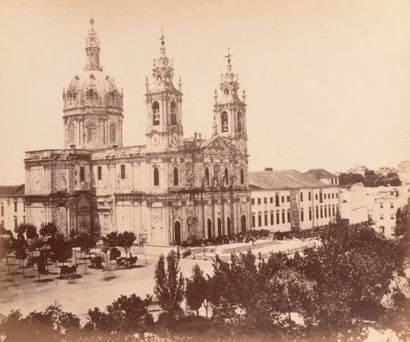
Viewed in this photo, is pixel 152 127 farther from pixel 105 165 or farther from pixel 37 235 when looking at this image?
pixel 37 235

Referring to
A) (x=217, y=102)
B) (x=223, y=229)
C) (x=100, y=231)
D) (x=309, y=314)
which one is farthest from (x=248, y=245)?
(x=309, y=314)

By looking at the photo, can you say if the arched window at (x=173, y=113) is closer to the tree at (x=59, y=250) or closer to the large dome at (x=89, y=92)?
the large dome at (x=89, y=92)

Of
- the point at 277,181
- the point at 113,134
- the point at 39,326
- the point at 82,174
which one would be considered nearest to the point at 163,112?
the point at 82,174

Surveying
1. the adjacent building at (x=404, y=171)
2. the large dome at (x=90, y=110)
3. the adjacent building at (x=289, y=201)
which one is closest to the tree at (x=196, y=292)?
the adjacent building at (x=404, y=171)

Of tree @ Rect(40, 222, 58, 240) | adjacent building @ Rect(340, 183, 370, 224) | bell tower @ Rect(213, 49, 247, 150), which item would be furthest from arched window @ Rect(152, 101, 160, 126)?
adjacent building @ Rect(340, 183, 370, 224)

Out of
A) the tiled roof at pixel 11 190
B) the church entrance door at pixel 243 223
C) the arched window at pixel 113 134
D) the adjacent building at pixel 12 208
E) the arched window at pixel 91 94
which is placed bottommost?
the church entrance door at pixel 243 223

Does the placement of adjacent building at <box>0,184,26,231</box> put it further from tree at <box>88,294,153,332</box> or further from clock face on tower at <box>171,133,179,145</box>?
clock face on tower at <box>171,133,179,145</box>
